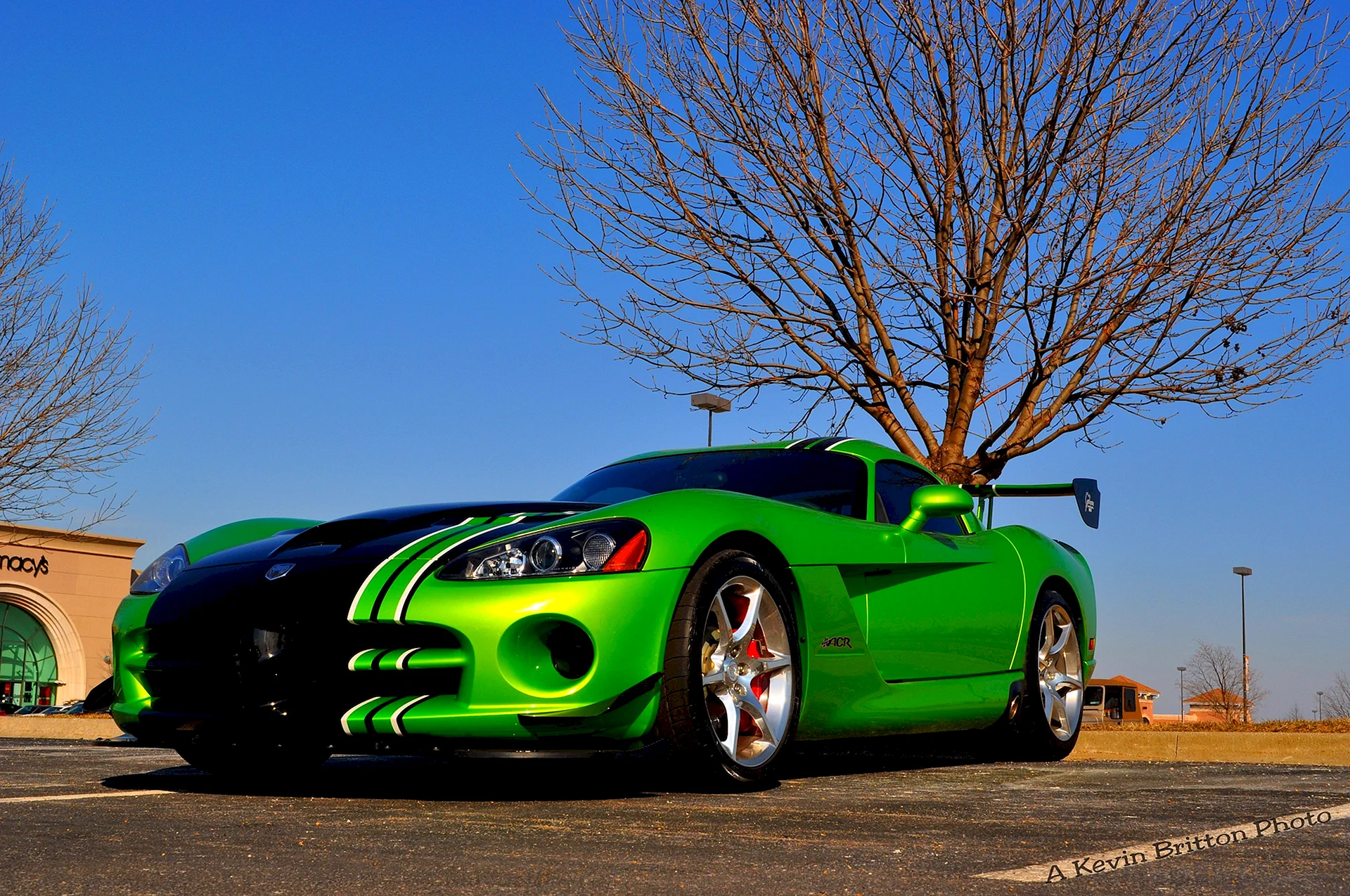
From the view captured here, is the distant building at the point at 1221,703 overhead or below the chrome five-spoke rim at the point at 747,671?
below

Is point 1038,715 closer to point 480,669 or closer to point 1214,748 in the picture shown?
point 1214,748

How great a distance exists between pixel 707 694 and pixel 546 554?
2.28 ft

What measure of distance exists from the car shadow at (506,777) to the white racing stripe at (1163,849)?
4.72ft

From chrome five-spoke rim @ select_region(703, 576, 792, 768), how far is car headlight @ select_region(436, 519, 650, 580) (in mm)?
331

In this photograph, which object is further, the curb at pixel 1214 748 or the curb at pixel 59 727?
the curb at pixel 59 727

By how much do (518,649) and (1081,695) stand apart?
3.97 meters

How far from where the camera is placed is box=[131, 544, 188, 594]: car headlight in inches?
193

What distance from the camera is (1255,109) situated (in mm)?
9750

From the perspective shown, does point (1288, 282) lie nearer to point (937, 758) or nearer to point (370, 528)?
point (937, 758)

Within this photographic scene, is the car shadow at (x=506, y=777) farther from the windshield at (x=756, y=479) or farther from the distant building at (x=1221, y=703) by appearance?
the distant building at (x=1221, y=703)

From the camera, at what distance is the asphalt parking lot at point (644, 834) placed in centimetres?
247

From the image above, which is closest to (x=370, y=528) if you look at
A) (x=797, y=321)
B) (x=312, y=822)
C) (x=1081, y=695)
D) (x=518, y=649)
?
(x=518, y=649)

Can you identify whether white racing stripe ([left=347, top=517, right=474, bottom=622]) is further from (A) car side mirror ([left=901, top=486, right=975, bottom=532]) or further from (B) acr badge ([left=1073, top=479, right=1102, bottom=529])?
(B) acr badge ([left=1073, top=479, right=1102, bottom=529])

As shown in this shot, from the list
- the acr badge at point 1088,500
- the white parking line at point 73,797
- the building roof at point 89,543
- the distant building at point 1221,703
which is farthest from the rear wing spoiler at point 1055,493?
the building roof at point 89,543
